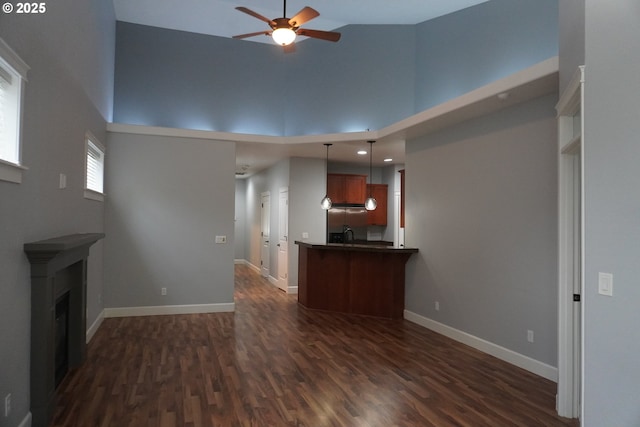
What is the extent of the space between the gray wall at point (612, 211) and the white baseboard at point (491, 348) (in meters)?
1.73

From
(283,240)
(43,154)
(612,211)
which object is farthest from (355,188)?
(612,211)

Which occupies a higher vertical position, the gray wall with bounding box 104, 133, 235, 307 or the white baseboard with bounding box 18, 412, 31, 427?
the gray wall with bounding box 104, 133, 235, 307

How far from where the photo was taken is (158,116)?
6508 millimetres

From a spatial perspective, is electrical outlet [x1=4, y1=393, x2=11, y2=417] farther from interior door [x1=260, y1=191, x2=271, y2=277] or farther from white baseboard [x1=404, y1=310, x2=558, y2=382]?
interior door [x1=260, y1=191, x2=271, y2=277]

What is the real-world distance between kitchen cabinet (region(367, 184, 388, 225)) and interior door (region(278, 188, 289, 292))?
213 centimetres

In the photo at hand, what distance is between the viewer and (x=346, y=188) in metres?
8.66

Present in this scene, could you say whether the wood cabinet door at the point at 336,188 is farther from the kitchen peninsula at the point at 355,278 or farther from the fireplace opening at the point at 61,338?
the fireplace opening at the point at 61,338

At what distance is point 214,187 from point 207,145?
684 millimetres

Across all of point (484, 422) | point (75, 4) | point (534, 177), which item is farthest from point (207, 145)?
point (484, 422)

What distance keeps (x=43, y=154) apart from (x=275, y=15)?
5.05m

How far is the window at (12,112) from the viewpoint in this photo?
2.29 metres

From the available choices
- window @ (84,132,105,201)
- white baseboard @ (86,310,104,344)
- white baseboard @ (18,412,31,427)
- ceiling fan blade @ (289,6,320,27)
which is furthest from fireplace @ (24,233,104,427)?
ceiling fan blade @ (289,6,320,27)

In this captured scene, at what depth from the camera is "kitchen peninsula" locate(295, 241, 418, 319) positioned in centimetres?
602

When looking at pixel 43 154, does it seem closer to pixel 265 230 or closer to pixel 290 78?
pixel 290 78
